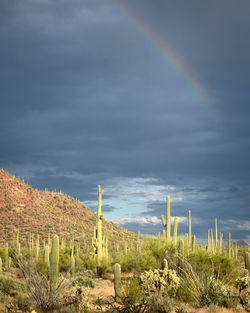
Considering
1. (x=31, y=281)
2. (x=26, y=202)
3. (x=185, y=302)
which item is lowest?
(x=185, y=302)

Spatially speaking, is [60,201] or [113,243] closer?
[113,243]

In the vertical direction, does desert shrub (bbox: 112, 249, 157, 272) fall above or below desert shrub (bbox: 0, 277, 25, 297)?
above

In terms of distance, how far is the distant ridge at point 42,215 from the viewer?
5826cm

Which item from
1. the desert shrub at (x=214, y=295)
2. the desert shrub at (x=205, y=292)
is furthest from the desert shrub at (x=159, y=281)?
the desert shrub at (x=214, y=295)

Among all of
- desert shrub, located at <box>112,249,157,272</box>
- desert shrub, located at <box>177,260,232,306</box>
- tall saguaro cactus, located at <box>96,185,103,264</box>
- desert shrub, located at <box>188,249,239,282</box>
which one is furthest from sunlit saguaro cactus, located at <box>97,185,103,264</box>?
desert shrub, located at <box>177,260,232,306</box>

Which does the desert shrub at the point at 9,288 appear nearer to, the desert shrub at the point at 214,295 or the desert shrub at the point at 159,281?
the desert shrub at the point at 159,281

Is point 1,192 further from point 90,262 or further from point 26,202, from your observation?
point 90,262

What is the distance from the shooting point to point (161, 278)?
14.4 meters

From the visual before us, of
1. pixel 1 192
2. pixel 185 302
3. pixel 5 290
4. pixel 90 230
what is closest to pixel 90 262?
pixel 5 290

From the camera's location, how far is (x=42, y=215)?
6438 cm

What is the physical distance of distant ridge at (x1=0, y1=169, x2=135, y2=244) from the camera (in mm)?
58259

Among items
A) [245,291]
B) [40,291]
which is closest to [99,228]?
[245,291]

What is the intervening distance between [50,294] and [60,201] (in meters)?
63.3

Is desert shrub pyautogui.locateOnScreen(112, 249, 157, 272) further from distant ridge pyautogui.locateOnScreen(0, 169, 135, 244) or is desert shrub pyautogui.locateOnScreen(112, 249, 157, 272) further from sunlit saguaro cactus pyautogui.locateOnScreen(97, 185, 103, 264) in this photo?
distant ridge pyautogui.locateOnScreen(0, 169, 135, 244)
